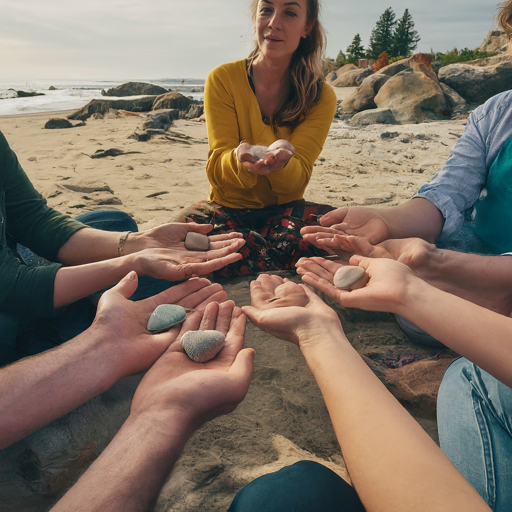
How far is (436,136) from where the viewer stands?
7273 millimetres

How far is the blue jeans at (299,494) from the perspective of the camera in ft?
2.84

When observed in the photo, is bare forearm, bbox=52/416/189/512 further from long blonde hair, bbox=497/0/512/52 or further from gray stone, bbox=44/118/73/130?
gray stone, bbox=44/118/73/130

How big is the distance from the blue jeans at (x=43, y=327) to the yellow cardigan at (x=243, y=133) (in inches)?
41.4

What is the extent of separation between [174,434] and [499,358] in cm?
98

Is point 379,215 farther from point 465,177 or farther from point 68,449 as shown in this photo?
point 68,449

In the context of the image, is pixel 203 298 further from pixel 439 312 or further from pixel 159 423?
pixel 439 312

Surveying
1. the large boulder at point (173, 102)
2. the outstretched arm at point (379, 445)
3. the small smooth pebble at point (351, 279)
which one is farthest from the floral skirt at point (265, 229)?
the large boulder at point (173, 102)

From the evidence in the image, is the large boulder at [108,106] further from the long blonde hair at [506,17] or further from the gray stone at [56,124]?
the long blonde hair at [506,17]

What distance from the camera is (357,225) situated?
2.37m

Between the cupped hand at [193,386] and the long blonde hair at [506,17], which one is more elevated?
the long blonde hair at [506,17]

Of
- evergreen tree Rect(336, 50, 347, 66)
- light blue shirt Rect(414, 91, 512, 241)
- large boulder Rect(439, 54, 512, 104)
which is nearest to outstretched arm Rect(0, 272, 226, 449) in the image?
light blue shirt Rect(414, 91, 512, 241)

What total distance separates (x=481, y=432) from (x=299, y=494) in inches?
26.7

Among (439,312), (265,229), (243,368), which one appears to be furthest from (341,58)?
(243,368)

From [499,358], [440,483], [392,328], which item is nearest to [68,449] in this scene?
[440,483]
